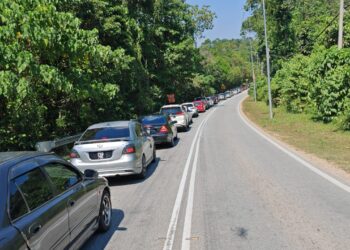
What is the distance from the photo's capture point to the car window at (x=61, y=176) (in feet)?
17.2

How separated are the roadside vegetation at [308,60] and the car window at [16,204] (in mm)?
18887

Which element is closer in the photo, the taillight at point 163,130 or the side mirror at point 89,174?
the side mirror at point 89,174

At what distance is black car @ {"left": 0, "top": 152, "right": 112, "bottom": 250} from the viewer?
13.3 feet

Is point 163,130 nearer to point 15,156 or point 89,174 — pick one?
point 89,174

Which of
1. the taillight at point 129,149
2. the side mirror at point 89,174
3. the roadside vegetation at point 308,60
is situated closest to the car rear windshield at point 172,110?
the roadside vegetation at point 308,60

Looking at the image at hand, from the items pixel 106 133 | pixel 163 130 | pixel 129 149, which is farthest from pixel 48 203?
pixel 163 130

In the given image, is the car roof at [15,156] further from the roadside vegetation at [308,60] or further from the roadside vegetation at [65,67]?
the roadside vegetation at [308,60]

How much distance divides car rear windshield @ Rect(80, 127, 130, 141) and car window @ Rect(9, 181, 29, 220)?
6856mm

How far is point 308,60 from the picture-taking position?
34.4 meters

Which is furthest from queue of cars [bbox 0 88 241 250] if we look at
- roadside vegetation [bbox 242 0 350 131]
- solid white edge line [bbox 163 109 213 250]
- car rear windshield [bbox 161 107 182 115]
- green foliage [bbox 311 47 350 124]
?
car rear windshield [bbox 161 107 182 115]

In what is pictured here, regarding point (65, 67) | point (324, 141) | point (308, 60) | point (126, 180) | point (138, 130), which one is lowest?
point (324, 141)

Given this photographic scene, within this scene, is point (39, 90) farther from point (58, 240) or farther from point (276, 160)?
point (58, 240)

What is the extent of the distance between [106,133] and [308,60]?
26599 millimetres

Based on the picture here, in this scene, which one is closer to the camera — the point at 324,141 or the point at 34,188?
the point at 34,188
